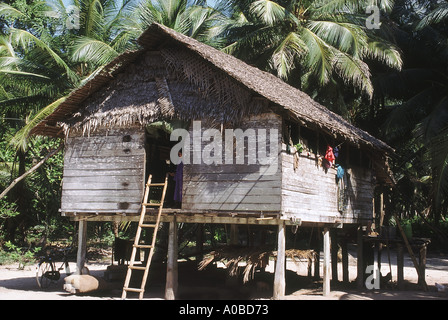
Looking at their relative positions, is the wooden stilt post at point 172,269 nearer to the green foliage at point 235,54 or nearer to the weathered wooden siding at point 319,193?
the weathered wooden siding at point 319,193

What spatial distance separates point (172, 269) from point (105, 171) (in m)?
2.65

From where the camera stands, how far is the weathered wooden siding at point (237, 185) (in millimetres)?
10312

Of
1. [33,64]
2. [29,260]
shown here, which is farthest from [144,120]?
[29,260]

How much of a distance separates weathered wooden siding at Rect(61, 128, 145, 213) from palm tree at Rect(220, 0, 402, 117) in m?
Answer: 7.65

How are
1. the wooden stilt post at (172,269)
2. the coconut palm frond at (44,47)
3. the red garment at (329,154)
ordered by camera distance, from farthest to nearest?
the coconut palm frond at (44,47) → the red garment at (329,154) → the wooden stilt post at (172,269)

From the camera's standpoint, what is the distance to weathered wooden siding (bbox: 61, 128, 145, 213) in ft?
37.2

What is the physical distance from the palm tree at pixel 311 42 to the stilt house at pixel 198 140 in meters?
6.03

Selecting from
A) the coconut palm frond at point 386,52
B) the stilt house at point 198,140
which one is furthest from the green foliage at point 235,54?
the stilt house at point 198,140

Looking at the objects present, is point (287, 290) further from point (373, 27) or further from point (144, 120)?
point (373, 27)

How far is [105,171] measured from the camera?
11625mm

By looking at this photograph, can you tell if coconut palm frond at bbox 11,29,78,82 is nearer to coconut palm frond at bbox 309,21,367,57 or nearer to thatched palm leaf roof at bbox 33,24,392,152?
thatched palm leaf roof at bbox 33,24,392,152

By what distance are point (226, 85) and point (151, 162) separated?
4102mm

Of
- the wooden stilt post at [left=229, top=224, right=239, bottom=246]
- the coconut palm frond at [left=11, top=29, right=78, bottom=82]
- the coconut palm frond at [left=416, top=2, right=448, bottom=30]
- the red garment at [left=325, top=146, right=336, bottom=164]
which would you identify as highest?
the coconut palm frond at [left=416, top=2, right=448, bottom=30]

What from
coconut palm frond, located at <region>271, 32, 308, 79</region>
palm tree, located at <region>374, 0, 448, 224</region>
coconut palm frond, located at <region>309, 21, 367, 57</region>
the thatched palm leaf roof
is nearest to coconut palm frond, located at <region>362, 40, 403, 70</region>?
coconut palm frond, located at <region>309, 21, 367, 57</region>
